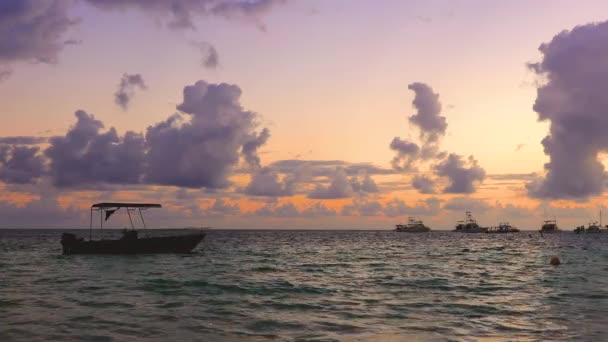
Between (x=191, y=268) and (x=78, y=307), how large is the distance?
23.4 m

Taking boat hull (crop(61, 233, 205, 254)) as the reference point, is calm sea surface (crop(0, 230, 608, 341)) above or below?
below

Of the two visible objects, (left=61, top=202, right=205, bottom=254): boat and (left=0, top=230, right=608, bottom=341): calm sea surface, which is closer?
(left=0, top=230, right=608, bottom=341): calm sea surface

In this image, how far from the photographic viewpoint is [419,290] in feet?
109

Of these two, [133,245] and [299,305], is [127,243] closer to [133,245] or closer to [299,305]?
[133,245]

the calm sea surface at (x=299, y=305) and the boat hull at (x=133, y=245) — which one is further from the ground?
the boat hull at (x=133, y=245)

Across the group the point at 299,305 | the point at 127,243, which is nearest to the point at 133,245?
the point at 127,243

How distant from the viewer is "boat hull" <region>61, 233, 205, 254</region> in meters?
57.5

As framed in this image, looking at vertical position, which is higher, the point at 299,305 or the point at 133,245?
the point at 133,245

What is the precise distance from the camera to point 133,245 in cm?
5738

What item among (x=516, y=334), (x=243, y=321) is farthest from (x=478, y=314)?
(x=243, y=321)

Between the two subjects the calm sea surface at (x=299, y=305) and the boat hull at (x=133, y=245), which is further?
the boat hull at (x=133, y=245)

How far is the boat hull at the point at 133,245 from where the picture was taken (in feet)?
189

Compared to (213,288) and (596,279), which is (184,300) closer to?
(213,288)

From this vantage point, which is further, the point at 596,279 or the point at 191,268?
the point at 191,268
